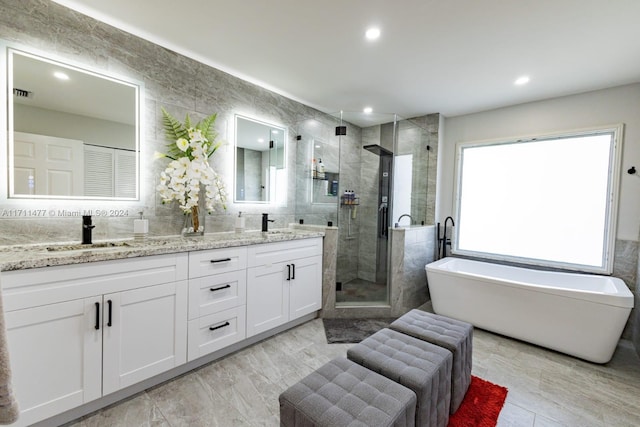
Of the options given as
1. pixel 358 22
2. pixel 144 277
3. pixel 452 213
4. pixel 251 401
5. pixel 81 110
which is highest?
pixel 358 22

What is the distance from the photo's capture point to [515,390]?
1985mm

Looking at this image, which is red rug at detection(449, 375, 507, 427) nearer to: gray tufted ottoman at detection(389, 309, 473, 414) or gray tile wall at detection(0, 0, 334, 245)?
gray tufted ottoman at detection(389, 309, 473, 414)

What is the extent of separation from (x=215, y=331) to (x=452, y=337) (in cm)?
173

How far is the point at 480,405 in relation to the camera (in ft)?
5.92

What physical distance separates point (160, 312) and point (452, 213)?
12.3 ft

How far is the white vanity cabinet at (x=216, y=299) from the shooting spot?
2031mm

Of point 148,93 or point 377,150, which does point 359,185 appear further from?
point 148,93

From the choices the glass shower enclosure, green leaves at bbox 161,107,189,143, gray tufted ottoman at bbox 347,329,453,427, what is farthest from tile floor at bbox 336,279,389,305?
green leaves at bbox 161,107,189,143

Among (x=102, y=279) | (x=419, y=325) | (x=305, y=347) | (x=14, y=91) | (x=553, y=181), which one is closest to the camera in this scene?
(x=102, y=279)

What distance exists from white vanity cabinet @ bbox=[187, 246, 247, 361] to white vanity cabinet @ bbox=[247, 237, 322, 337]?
0.30 feet

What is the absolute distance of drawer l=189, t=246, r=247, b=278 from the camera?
2.02 m

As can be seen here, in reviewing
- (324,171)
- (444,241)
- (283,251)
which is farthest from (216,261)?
(444,241)

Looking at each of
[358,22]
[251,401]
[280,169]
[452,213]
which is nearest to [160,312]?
[251,401]

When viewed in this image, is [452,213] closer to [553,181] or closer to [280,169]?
[553,181]
